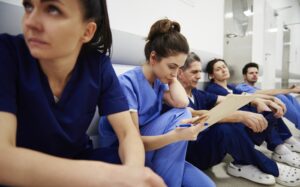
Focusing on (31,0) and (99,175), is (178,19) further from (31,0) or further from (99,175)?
(99,175)

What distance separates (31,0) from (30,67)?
168 millimetres

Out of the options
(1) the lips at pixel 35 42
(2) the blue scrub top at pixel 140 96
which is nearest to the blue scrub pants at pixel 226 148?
(2) the blue scrub top at pixel 140 96

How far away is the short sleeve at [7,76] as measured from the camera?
1.59 feet

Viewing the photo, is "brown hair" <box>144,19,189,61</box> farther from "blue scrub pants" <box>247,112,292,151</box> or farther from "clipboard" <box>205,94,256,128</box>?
"blue scrub pants" <box>247,112,292,151</box>

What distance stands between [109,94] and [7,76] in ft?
0.93

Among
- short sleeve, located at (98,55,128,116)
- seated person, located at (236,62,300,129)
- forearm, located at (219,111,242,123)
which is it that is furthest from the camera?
seated person, located at (236,62,300,129)

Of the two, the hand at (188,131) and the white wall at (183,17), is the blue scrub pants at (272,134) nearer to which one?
the hand at (188,131)

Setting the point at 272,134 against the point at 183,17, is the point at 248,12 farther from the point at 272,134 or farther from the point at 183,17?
the point at 272,134

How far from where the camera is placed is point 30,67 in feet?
1.88

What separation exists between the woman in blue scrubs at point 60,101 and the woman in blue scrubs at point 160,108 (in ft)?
0.64

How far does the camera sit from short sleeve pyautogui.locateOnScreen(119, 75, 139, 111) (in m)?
0.86

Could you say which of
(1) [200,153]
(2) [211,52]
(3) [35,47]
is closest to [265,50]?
(2) [211,52]

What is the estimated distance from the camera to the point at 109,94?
0.70 metres

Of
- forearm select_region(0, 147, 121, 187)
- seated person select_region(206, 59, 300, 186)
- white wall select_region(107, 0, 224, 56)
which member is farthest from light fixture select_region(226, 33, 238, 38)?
forearm select_region(0, 147, 121, 187)
